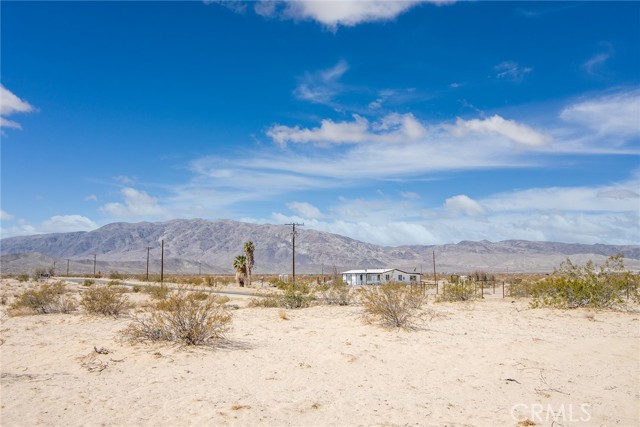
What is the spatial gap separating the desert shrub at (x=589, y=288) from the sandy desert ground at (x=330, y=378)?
232 inches

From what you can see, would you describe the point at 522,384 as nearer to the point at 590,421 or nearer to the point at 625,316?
the point at 590,421

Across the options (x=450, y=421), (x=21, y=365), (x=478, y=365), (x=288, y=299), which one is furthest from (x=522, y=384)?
(x=288, y=299)

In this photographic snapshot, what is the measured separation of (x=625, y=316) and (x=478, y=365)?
12744mm

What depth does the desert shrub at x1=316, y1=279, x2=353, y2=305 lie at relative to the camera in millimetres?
27659

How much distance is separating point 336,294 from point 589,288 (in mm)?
13285

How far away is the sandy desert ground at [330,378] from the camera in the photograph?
7.79 m

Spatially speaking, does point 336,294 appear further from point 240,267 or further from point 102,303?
point 240,267

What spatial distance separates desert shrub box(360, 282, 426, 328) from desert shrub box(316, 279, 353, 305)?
943 cm

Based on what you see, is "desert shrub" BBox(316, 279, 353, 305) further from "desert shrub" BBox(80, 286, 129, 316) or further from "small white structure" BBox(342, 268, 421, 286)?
"small white structure" BBox(342, 268, 421, 286)

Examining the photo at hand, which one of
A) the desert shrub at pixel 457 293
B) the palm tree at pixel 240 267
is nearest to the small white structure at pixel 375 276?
the palm tree at pixel 240 267

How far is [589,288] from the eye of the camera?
22.1 metres

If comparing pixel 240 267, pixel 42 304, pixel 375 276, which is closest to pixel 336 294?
pixel 42 304

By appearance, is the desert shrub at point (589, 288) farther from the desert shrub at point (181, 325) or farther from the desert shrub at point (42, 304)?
the desert shrub at point (42, 304)

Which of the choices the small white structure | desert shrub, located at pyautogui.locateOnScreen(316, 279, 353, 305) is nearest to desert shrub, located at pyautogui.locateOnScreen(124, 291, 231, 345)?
desert shrub, located at pyautogui.locateOnScreen(316, 279, 353, 305)
